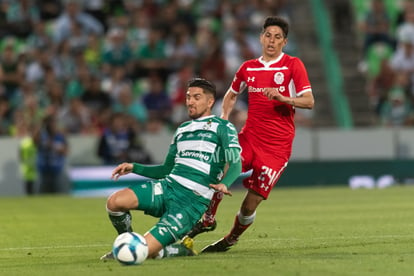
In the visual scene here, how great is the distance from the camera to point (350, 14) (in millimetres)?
26500

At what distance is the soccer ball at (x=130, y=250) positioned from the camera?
28.1ft

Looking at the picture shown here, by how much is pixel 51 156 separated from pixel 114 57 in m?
3.19

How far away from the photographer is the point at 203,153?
9.30 m

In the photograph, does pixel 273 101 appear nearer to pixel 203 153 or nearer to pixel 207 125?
pixel 207 125

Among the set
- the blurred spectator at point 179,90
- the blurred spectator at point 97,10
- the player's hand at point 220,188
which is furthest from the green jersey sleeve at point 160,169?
the blurred spectator at point 97,10

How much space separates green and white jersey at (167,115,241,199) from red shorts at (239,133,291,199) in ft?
3.06

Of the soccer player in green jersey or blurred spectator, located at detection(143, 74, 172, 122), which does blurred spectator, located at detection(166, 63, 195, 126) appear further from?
the soccer player in green jersey

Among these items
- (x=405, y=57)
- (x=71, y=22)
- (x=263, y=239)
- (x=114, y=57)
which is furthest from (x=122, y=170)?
(x=405, y=57)

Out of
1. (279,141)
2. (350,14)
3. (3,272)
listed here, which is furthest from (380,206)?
(350,14)

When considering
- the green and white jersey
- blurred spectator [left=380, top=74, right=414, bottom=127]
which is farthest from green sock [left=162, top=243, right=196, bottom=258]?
blurred spectator [left=380, top=74, right=414, bottom=127]

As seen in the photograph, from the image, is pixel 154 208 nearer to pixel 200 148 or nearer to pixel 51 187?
pixel 200 148

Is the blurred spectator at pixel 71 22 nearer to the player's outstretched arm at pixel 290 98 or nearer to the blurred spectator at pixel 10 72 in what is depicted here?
the blurred spectator at pixel 10 72

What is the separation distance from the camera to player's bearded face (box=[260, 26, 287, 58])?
10328 mm

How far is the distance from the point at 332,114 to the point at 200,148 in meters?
15.6
